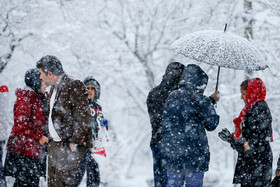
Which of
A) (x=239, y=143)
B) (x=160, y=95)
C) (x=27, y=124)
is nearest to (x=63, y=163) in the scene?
(x=27, y=124)

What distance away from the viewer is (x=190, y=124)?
319cm

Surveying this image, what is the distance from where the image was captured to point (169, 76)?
3.92 m

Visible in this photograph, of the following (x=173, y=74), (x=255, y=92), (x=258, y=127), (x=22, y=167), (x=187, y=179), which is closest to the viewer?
(x=187, y=179)

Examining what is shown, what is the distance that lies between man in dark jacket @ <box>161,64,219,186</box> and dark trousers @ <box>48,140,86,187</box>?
2.91 feet

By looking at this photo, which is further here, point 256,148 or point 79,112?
point 256,148

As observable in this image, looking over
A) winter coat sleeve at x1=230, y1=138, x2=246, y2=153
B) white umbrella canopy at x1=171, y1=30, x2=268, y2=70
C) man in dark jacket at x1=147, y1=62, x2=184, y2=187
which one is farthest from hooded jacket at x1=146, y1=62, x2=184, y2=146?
winter coat sleeve at x1=230, y1=138, x2=246, y2=153

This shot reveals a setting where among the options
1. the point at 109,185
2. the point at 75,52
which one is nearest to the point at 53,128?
the point at 109,185

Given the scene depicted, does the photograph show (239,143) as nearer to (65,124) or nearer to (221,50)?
(221,50)

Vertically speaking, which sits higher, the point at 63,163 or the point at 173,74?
the point at 173,74

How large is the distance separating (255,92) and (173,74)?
0.94 metres

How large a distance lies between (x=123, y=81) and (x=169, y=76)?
8.09 metres

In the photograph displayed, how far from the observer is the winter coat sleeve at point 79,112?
10.3 ft

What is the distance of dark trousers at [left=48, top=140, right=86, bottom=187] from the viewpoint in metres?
3.22

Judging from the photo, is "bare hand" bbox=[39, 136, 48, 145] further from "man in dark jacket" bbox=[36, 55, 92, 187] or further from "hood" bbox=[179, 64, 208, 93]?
"hood" bbox=[179, 64, 208, 93]
